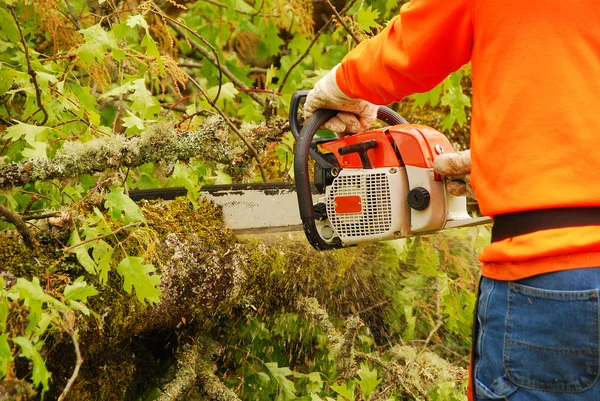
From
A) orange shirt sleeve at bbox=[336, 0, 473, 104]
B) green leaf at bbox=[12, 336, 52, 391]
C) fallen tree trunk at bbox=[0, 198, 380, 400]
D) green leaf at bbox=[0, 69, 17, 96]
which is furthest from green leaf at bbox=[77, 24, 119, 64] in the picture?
green leaf at bbox=[12, 336, 52, 391]

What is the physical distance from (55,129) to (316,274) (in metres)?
1.45

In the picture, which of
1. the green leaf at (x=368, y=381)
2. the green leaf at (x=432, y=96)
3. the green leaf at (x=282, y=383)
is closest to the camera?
the green leaf at (x=368, y=381)

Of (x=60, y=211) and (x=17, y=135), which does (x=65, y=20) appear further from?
(x=60, y=211)

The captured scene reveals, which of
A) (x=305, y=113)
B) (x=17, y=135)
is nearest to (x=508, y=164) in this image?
(x=305, y=113)

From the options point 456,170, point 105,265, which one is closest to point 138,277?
point 105,265

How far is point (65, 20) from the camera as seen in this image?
3.64 metres

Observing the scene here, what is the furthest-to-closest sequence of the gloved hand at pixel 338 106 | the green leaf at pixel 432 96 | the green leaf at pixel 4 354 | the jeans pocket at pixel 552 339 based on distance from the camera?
the green leaf at pixel 432 96
the gloved hand at pixel 338 106
the green leaf at pixel 4 354
the jeans pocket at pixel 552 339

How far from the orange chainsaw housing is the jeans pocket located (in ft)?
2.34

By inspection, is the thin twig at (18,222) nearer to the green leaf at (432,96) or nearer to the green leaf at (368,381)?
the green leaf at (368,381)

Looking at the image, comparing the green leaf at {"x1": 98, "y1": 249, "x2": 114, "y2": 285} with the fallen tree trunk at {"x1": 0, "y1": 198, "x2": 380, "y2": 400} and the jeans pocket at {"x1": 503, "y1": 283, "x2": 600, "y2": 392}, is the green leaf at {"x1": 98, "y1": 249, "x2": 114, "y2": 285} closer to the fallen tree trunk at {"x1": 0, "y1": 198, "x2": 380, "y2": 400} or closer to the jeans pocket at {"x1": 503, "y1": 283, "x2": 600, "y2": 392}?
the fallen tree trunk at {"x1": 0, "y1": 198, "x2": 380, "y2": 400}

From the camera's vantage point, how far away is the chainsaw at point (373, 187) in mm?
2238

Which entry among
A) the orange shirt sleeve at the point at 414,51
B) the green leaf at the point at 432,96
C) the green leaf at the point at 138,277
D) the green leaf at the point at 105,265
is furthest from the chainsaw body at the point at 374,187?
the green leaf at the point at 432,96

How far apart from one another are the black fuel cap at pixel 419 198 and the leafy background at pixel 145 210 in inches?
34.8

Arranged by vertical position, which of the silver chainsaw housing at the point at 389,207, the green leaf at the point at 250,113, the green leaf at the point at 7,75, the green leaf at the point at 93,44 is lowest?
the silver chainsaw housing at the point at 389,207
